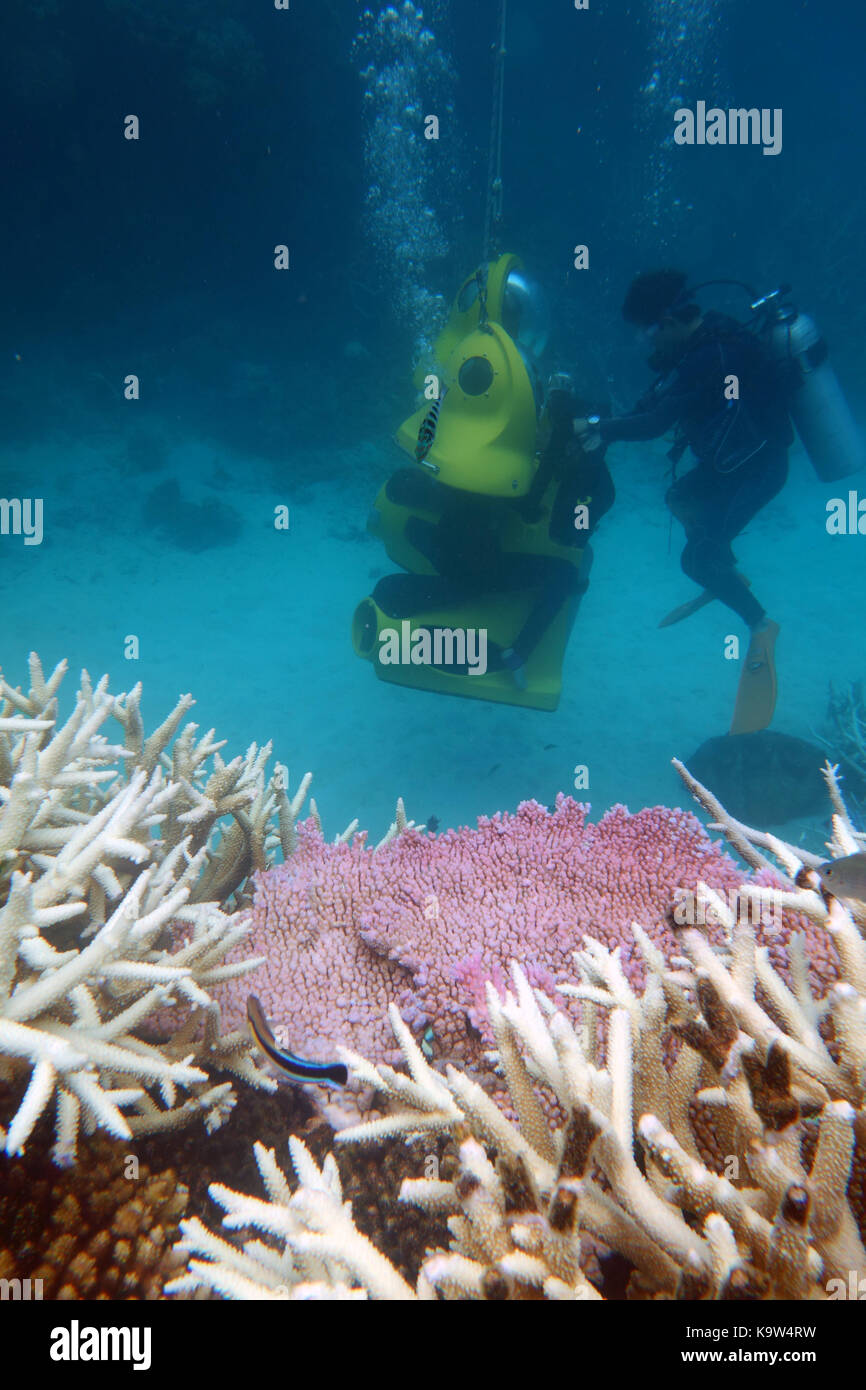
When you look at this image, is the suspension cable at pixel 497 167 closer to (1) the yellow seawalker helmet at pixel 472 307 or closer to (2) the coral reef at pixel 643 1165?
(1) the yellow seawalker helmet at pixel 472 307

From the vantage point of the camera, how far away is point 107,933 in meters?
1.65

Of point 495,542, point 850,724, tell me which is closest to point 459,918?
point 495,542

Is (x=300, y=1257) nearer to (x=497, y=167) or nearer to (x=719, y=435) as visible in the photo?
(x=719, y=435)

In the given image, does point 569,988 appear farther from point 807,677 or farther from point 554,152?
point 554,152

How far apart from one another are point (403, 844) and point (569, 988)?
122 cm

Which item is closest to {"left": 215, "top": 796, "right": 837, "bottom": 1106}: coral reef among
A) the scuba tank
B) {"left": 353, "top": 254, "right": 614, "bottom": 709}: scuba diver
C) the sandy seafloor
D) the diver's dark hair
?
{"left": 353, "top": 254, "right": 614, "bottom": 709}: scuba diver

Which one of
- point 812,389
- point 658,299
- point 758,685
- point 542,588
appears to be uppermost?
point 658,299

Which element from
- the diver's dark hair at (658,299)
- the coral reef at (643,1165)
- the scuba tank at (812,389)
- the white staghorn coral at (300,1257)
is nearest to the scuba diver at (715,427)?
the diver's dark hair at (658,299)

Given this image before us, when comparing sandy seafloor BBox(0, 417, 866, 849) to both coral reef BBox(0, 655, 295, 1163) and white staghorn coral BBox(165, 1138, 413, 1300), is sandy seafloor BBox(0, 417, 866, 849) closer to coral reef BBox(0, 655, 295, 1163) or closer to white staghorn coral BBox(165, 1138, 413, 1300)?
coral reef BBox(0, 655, 295, 1163)

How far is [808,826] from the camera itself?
7.46 meters

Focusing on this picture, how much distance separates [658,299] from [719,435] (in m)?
1.43

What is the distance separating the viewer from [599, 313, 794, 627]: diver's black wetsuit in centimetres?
570

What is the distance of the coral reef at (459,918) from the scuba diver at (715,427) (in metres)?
3.95
